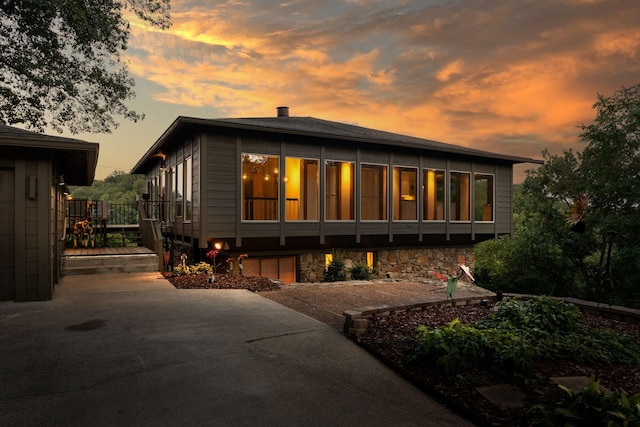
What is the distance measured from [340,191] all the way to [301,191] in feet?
4.21

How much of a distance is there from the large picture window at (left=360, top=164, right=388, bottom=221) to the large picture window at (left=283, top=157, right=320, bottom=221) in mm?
1659

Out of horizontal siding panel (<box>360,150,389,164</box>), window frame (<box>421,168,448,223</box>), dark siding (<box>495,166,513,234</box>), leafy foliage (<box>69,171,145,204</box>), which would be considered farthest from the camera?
leafy foliage (<box>69,171,145,204</box>)

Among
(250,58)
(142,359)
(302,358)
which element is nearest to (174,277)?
(142,359)

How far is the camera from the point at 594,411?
266cm

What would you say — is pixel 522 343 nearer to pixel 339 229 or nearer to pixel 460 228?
pixel 339 229

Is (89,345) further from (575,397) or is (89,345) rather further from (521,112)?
(521,112)

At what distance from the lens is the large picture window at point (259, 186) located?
11320 millimetres

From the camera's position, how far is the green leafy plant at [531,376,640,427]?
2545 millimetres

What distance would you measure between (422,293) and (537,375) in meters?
4.82

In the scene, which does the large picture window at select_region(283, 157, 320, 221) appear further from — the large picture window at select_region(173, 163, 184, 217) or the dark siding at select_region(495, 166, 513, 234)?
the dark siding at select_region(495, 166, 513, 234)

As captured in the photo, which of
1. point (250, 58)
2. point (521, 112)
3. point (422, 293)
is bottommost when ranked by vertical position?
point (422, 293)

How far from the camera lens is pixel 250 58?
1659 cm

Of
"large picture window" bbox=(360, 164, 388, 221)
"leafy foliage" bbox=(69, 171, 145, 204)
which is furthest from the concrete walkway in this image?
"leafy foliage" bbox=(69, 171, 145, 204)

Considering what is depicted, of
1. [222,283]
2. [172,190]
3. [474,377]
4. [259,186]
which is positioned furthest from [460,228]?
[474,377]
